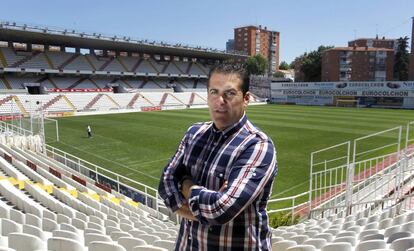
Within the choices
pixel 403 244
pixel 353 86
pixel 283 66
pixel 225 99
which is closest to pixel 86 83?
pixel 353 86

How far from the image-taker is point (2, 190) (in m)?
7.71

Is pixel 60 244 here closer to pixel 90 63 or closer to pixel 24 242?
pixel 24 242

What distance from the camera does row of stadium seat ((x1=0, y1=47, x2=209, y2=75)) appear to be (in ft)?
164

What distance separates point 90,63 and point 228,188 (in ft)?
196

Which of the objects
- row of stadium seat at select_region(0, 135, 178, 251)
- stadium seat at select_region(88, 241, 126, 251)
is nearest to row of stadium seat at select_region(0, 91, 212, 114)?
row of stadium seat at select_region(0, 135, 178, 251)

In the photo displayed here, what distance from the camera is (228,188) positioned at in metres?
1.92

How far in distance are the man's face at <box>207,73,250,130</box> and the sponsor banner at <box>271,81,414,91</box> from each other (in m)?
52.8

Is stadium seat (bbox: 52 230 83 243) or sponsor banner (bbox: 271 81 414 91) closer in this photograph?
stadium seat (bbox: 52 230 83 243)

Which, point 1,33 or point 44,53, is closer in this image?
point 1,33

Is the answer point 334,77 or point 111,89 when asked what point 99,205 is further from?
point 334,77

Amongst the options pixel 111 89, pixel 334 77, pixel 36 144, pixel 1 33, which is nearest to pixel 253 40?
pixel 334 77

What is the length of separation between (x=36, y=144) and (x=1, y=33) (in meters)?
35.9

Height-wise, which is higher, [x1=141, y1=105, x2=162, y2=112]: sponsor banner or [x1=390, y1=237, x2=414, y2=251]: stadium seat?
[x1=390, y1=237, x2=414, y2=251]: stadium seat

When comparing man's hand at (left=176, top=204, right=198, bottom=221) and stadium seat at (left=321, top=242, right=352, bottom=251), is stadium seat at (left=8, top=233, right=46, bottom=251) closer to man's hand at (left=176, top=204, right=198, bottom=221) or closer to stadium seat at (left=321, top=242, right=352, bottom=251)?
man's hand at (left=176, top=204, right=198, bottom=221)
